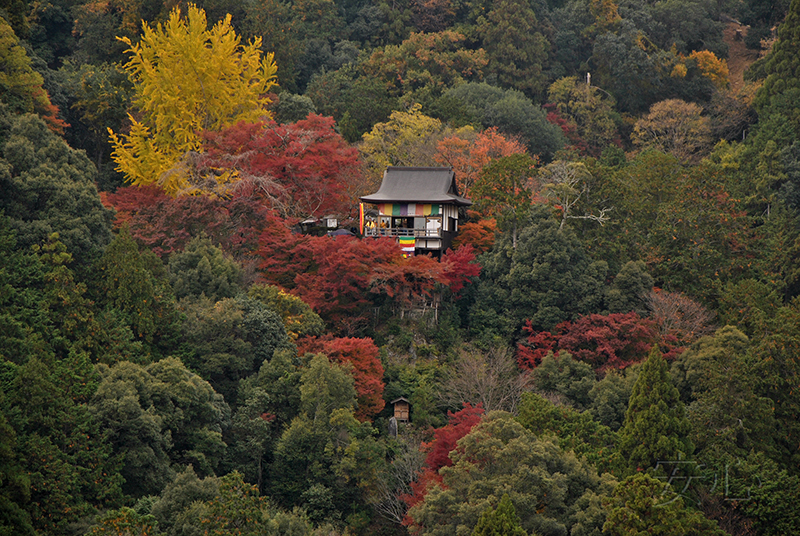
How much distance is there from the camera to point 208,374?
111 ft

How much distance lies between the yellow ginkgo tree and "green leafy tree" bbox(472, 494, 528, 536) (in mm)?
21079

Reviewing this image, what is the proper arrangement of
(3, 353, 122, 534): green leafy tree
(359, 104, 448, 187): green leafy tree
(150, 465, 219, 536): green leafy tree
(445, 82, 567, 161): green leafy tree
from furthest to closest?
1. (445, 82, 567, 161): green leafy tree
2. (359, 104, 448, 187): green leafy tree
3. (3, 353, 122, 534): green leafy tree
4. (150, 465, 219, 536): green leafy tree

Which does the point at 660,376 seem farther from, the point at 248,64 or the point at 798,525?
the point at 248,64

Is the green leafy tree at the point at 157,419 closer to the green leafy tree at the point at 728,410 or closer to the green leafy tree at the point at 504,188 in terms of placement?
the green leafy tree at the point at 728,410

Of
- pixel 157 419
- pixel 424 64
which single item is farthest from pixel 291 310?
pixel 424 64

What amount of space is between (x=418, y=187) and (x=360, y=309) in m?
6.01

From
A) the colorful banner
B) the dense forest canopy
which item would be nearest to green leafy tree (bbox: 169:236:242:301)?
the dense forest canopy

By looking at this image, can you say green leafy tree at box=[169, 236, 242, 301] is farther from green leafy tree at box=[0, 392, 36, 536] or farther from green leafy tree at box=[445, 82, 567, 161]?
green leafy tree at box=[445, 82, 567, 161]

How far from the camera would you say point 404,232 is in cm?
4088

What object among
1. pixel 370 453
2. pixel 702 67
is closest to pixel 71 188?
pixel 370 453

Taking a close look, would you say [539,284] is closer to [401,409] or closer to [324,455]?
[401,409]

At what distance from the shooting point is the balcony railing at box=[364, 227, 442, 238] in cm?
4062

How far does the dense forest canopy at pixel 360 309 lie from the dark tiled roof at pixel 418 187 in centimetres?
140

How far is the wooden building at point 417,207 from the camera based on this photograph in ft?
Answer: 133
